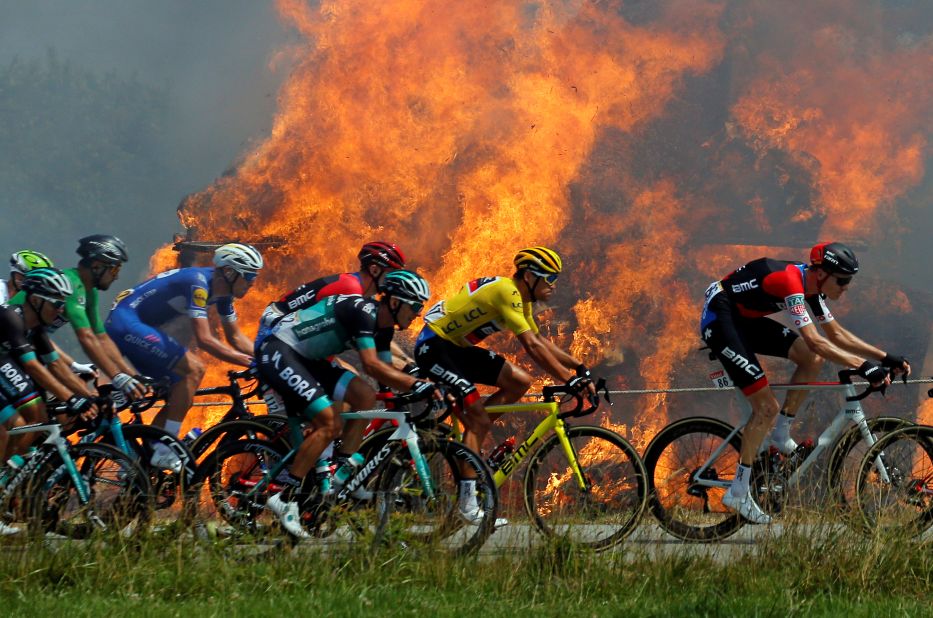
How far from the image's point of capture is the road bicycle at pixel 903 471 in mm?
7543

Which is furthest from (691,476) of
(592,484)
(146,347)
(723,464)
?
(146,347)

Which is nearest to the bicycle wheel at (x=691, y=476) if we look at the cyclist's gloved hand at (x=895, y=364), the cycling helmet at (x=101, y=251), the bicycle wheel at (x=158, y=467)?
the cyclist's gloved hand at (x=895, y=364)

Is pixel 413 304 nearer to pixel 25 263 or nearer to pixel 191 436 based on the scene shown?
pixel 191 436

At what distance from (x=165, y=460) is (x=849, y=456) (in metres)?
4.60

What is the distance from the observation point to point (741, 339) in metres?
8.41

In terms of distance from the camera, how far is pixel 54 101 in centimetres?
8425

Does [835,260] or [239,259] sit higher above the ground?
[239,259]

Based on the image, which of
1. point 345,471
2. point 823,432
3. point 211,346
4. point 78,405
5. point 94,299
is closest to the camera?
point 345,471

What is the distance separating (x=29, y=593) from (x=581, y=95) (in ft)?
70.9

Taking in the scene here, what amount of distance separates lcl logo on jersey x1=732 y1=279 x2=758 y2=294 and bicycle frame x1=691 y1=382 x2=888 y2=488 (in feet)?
2.39

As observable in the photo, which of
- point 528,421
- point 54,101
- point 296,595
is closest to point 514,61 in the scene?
point 528,421

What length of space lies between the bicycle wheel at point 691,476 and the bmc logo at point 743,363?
1.37 ft

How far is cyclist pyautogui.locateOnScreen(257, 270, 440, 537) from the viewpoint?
734 cm

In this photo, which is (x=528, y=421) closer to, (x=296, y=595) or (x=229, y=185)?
(x=296, y=595)
